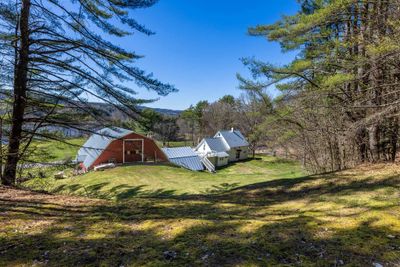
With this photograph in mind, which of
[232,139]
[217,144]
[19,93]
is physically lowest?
[217,144]

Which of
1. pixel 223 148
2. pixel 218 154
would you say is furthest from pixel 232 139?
pixel 218 154

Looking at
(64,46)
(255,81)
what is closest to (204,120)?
(255,81)

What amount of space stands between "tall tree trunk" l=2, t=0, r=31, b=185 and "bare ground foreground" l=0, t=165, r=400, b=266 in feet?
5.45

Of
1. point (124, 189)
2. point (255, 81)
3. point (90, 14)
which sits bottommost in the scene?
point (124, 189)

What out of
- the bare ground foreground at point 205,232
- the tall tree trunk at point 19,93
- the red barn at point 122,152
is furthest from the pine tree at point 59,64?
the red barn at point 122,152

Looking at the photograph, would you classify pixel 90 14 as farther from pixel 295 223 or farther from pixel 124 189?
pixel 124 189

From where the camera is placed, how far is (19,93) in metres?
5.13

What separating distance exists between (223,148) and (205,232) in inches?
1111

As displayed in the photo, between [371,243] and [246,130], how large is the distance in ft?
125

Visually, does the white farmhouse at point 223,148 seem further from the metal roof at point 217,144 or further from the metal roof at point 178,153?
the metal roof at point 178,153

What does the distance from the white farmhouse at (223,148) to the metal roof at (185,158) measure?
95.7 inches

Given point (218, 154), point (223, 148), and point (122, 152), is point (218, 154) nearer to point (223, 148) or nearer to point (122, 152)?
point (223, 148)

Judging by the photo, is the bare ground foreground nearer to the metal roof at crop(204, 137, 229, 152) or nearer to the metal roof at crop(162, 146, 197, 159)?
the metal roof at crop(162, 146, 197, 159)

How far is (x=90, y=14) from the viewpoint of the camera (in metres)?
5.45
